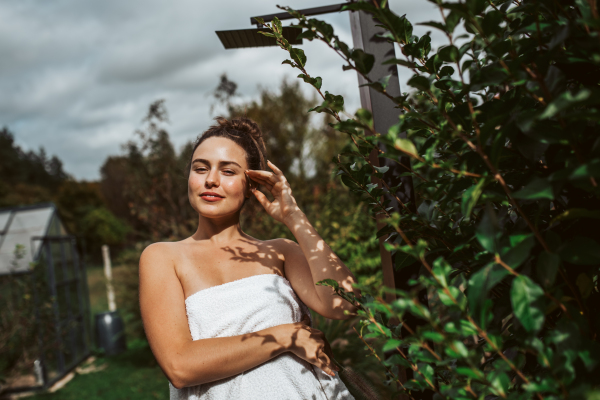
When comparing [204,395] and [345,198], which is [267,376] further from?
[345,198]

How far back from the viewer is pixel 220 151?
1782mm

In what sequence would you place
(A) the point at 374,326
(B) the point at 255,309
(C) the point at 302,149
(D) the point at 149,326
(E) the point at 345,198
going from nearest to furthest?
(A) the point at 374,326 → (D) the point at 149,326 → (B) the point at 255,309 → (E) the point at 345,198 → (C) the point at 302,149

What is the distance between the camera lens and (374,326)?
0.82 meters

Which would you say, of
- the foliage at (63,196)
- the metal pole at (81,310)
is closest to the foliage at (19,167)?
the foliage at (63,196)

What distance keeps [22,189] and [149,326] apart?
106 feet

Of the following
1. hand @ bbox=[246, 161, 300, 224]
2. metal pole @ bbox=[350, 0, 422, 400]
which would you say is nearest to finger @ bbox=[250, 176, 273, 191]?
hand @ bbox=[246, 161, 300, 224]

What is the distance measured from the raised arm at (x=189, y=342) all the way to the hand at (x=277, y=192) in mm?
447

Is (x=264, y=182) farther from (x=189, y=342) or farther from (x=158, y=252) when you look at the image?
(x=189, y=342)

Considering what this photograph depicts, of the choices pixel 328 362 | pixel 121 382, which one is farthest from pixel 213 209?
pixel 121 382

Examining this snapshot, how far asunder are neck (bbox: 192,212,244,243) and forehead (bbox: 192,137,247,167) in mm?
258

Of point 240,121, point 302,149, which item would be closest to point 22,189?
point 302,149

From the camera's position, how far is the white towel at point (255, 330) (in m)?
1.49

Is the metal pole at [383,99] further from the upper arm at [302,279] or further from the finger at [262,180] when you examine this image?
the finger at [262,180]

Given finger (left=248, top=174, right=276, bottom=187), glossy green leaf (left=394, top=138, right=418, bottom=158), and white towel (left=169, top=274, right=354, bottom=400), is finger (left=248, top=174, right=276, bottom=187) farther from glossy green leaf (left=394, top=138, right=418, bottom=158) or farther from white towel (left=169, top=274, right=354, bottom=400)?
glossy green leaf (left=394, top=138, right=418, bottom=158)
